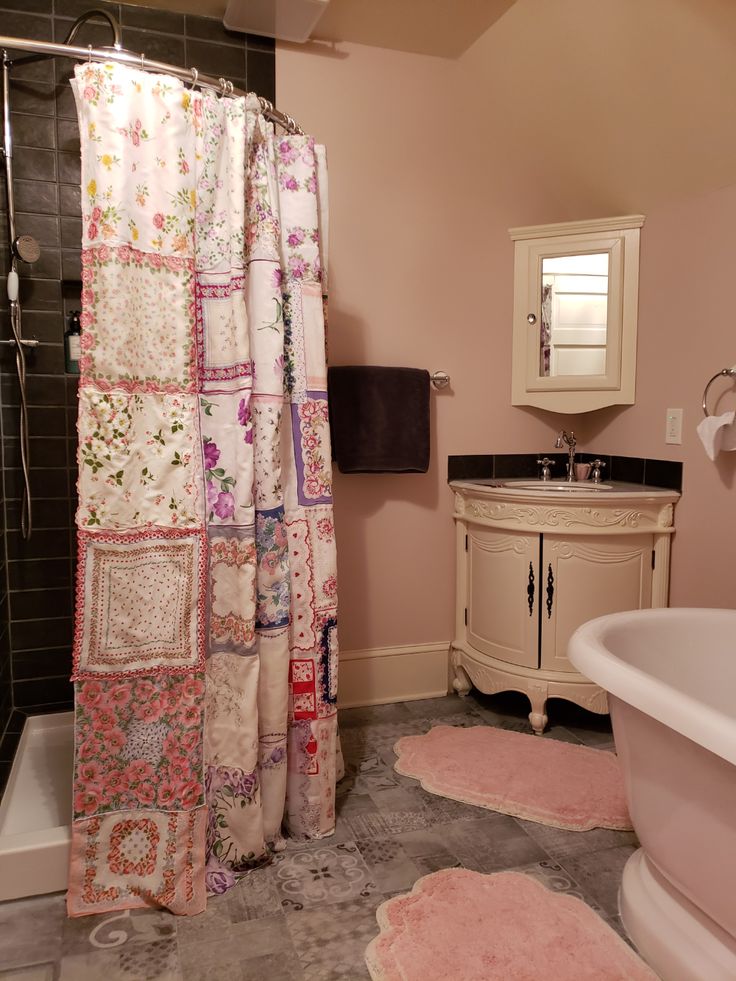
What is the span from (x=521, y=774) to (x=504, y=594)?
0.68m

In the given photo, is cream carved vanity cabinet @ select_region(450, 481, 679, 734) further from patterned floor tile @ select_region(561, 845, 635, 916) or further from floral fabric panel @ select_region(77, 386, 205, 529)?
floral fabric panel @ select_region(77, 386, 205, 529)

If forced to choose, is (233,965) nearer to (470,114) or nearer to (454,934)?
(454,934)

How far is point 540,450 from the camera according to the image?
3314mm

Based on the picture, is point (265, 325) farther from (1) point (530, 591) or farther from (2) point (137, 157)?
(1) point (530, 591)

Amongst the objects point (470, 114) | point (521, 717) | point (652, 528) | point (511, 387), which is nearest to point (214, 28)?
point (470, 114)

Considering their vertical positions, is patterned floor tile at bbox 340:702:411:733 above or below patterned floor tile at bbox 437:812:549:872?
above

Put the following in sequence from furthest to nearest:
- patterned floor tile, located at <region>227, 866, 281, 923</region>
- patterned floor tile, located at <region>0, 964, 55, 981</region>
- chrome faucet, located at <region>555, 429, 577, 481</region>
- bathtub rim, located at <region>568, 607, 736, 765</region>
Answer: chrome faucet, located at <region>555, 429, 577, 481</region>
patterned floor tile, located at <region>227, 866, 281, 923</region>
patterned floor tile, located at <region>0, 964, 55, 981</region>
bathtub rim, located at <region>568, 607, 736, 765</region>

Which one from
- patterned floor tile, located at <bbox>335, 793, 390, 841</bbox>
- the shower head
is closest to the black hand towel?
the shower head

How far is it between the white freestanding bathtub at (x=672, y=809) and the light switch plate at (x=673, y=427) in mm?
1079

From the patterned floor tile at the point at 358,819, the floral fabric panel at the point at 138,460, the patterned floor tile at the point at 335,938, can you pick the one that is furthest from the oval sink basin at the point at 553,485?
the patterned floor tile at the point at 335,938

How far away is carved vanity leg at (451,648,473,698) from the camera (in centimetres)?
315

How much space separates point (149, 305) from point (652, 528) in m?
1.91

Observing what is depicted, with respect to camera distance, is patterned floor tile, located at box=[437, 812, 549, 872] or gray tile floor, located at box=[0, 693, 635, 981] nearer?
gray tile floor, located at box=[0, 693, 635, 981]

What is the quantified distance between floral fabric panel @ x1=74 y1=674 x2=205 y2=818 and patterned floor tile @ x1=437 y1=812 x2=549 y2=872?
73 cm
